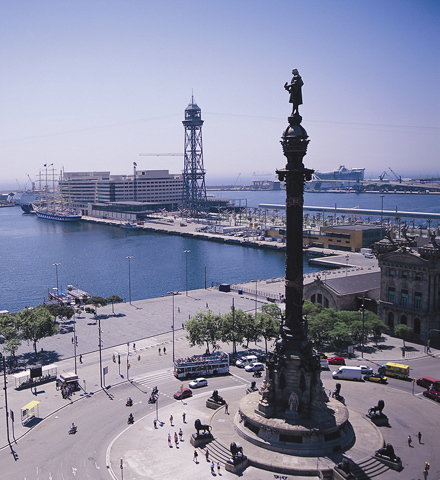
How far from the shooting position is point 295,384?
33.8 meters

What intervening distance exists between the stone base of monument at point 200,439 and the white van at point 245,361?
626 inches

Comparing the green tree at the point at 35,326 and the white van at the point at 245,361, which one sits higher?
the green tree at the point at 35,326

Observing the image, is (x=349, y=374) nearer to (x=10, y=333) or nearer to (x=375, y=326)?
(x=375, y=326)

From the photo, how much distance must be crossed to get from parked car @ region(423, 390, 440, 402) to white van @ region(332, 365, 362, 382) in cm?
559

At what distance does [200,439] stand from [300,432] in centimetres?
615

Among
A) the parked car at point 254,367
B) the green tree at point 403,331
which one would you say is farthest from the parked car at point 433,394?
the green tree at point 403,331

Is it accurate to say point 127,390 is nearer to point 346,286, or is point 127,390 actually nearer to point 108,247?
point 346,286

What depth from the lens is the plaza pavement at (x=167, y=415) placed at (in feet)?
101

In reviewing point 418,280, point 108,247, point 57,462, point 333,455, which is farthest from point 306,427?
point 108,247

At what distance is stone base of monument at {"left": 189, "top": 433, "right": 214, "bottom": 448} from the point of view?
33.1 metres

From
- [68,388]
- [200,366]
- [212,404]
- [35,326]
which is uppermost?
[35,326]

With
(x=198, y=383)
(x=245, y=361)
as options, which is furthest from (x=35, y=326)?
(x=245, y=361)

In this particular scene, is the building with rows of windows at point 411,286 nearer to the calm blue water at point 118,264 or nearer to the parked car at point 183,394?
the parked car at point 183,394

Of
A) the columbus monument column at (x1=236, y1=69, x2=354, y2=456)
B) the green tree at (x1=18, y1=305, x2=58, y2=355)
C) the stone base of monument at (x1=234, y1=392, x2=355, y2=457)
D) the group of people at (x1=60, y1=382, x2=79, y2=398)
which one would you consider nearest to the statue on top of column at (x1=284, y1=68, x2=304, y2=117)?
the columbus monument column at (x1=236, y1=69, x2=354, y2=456)
